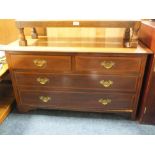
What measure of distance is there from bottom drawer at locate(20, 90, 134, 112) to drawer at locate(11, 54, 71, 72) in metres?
0.27

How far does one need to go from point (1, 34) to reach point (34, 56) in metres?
0.70

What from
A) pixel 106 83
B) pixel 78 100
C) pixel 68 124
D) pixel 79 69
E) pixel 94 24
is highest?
pixel 94 24

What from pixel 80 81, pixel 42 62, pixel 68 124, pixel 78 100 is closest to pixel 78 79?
pixel 80 81

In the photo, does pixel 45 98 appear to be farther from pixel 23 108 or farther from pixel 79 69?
pixel 79 69

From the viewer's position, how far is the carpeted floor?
1486 mm

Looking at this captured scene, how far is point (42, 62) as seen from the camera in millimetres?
1376

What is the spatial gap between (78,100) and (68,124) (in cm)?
25

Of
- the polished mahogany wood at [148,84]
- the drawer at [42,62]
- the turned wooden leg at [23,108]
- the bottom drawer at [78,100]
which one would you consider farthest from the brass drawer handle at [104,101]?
the turned wooden leg at [23,108]

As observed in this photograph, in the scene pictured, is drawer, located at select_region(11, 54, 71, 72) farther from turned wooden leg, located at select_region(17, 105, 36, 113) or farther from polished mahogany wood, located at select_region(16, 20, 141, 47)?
turned wooden leg, located at select_region(17, 105, 36, 113)

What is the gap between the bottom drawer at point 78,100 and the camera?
150 centimetres

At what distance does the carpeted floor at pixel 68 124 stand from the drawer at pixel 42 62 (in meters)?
0.53

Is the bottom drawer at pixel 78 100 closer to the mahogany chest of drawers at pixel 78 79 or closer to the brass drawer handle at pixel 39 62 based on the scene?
the mahogany chest of drawers at pixel 78 79
